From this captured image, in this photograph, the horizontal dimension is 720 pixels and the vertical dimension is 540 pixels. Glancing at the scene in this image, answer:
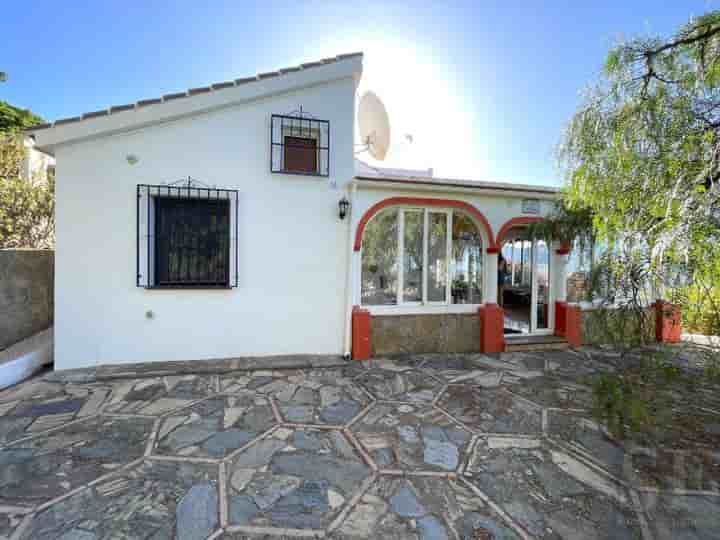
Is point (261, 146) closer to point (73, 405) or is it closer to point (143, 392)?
point (143, 392)

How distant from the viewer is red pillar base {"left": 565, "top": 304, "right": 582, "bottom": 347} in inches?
277

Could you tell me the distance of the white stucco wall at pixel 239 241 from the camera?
5.08 metres

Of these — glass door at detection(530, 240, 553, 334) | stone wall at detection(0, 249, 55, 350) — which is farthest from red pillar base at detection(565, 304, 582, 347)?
stone wall at detection(0, 249, 55, 350)

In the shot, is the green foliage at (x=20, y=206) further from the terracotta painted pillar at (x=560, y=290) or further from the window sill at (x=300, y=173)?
the terracotta painted pillar at (x=560, y=290)

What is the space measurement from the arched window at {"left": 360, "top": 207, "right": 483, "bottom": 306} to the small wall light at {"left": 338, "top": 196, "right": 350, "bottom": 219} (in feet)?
2.03

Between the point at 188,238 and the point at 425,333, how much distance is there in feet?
16.9

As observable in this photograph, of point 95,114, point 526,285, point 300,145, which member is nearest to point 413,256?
point 300,145

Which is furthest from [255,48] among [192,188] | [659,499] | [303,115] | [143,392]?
[659,499]

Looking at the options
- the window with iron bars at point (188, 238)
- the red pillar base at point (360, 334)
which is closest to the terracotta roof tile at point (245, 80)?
the window with iron bars at point (188, 238)

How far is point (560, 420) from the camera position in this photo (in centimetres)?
377

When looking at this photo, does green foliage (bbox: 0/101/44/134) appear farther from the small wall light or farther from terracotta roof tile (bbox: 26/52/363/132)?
the small wall light

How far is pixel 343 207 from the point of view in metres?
5.91

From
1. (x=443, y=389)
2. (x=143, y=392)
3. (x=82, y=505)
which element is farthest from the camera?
(x=443, y=389)

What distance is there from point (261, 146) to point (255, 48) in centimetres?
310
